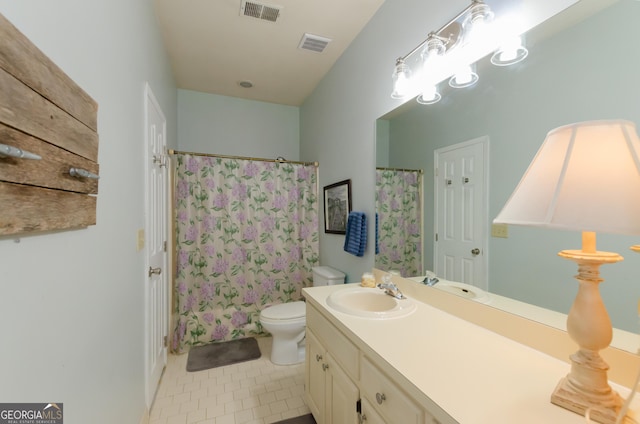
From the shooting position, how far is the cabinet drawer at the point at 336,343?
1093 mm

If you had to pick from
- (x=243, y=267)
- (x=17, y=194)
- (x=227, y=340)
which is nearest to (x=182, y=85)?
(x=243, y=267)

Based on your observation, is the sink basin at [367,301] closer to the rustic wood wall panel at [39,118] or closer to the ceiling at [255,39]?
the rustic wood wall panel at [39,118]

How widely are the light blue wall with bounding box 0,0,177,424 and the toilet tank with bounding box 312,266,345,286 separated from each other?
1.33 meters

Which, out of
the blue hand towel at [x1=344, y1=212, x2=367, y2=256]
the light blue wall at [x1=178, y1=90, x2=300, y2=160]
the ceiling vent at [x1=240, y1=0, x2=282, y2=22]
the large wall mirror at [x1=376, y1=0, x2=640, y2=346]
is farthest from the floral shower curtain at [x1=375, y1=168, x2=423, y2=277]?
the light blue wall at [x1=178, y1=90, x2=300, y2=160]

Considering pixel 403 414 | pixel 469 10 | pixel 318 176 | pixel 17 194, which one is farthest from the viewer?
pixel 318 176

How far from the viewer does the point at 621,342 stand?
75 cm

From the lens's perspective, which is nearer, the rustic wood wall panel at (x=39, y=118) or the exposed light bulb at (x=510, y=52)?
the rustic wood wall panel at (x=39, y=118)

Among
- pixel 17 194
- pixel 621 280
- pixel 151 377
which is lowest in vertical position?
pixel 151 377

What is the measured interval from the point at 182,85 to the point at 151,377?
2771mm

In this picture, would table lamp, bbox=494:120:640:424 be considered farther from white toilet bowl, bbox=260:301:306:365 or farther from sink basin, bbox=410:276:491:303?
white toilet bowl, bbox=260:301:306:365

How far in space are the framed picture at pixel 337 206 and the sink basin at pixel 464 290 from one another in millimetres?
1015

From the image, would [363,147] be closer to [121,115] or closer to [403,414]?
[121,115]

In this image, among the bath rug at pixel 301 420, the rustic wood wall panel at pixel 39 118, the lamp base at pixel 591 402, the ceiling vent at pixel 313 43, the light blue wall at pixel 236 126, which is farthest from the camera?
the light blue wall at pixel 236 126

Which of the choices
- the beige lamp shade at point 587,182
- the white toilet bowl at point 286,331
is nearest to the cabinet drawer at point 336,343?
the white toilet bowl at point 286,331
